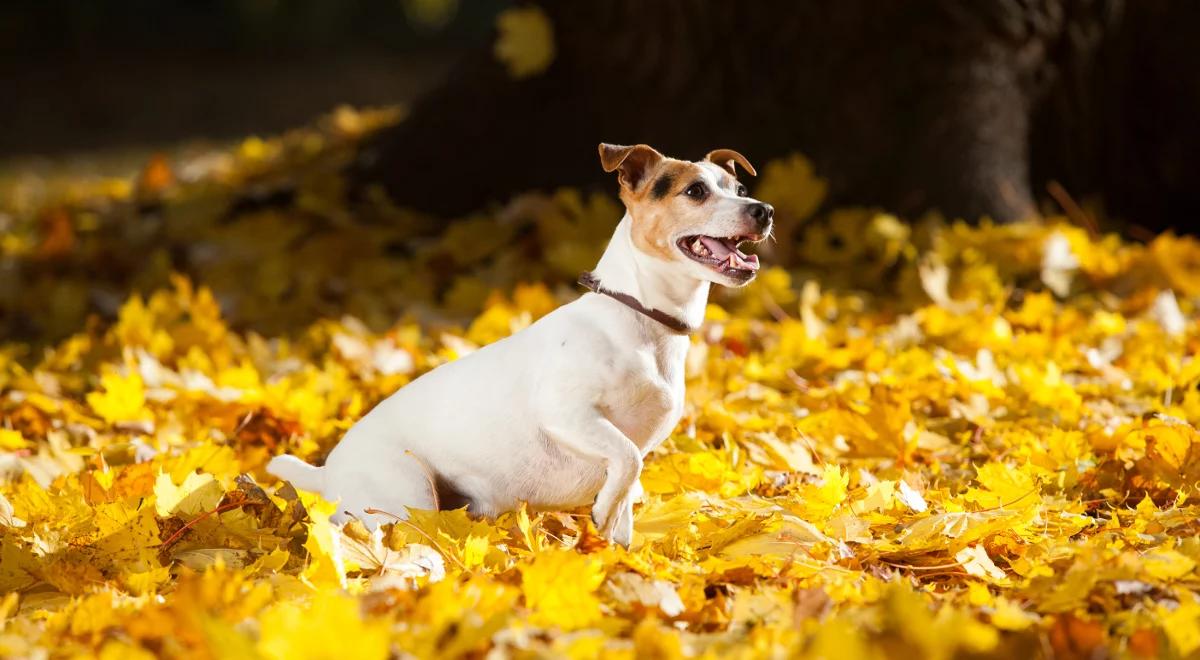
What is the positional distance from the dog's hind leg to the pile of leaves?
118 mm

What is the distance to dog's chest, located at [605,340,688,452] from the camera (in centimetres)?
229

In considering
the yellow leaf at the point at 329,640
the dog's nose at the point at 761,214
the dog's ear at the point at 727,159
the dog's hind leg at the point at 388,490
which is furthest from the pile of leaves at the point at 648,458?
the dog's ear at the point at 727,159

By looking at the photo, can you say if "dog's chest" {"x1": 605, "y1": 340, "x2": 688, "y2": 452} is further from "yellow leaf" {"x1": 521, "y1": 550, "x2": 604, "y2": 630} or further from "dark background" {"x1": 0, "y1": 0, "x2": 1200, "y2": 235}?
"dark background" {"x1": 0, "y1": 0, "x2": 1200, "y2": 235}

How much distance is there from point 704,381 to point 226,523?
136 cm

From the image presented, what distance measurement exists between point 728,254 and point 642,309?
0.19 metres

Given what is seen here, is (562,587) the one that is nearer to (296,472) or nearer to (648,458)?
(296,472)

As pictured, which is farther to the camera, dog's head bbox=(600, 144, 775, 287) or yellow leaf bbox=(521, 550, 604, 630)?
dog's head bbox=(600, 144, 775, 287)

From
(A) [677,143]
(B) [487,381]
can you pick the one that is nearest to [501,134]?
(A) [677,143]

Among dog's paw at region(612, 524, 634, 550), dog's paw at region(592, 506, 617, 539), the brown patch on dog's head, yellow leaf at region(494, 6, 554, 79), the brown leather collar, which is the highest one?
the brown patch on dog's head

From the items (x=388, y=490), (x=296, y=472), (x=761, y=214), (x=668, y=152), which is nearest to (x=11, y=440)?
(x=296, y=472)

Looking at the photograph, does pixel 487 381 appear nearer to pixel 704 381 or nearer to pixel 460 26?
pixel 704 381

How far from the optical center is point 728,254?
7.72ft

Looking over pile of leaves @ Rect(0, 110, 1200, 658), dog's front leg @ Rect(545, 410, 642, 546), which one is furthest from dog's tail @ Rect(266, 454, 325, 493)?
dog's front leg @ Rect(545, 410, 642, 546)

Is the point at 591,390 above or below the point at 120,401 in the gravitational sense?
above
